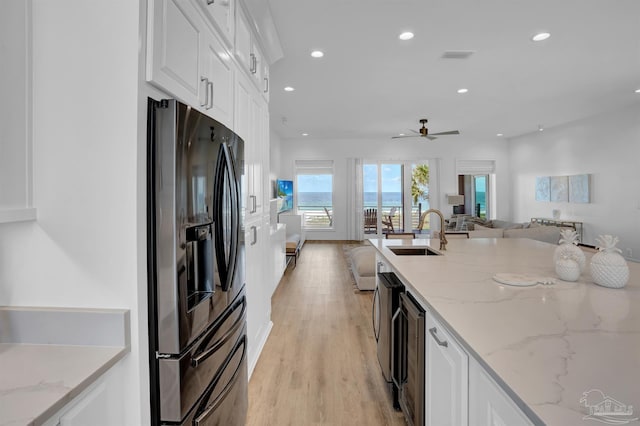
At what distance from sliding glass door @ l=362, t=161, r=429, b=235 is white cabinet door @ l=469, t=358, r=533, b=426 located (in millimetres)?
7974

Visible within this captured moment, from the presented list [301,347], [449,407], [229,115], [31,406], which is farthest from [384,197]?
[31,406]

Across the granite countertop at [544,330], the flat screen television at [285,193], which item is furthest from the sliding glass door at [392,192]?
the granite countertop at [544,330]

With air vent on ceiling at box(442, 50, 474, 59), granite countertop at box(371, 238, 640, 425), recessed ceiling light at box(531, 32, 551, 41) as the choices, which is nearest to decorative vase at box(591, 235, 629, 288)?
granite countertop at box(371, 238, 640, 425)

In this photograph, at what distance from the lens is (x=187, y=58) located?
1263mm

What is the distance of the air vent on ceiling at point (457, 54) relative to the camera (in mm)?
3412

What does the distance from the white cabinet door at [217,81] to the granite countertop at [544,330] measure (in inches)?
48.6

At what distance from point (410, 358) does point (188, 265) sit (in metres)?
1.12

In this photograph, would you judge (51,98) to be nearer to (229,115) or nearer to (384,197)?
(229,115)

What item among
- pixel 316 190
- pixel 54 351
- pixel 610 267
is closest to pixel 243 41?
pixel 54 351

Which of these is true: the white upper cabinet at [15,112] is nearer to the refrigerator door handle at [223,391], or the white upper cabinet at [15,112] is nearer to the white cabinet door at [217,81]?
the white cabinet door at [217,81]

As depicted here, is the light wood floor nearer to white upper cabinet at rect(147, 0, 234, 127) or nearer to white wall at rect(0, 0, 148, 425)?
white wall at rect(0, 0, 148, 425)

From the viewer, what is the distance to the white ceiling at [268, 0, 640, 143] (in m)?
2.68

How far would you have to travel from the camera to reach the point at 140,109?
1.00 metres

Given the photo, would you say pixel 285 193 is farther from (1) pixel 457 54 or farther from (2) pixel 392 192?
(1) pixel 457 54
